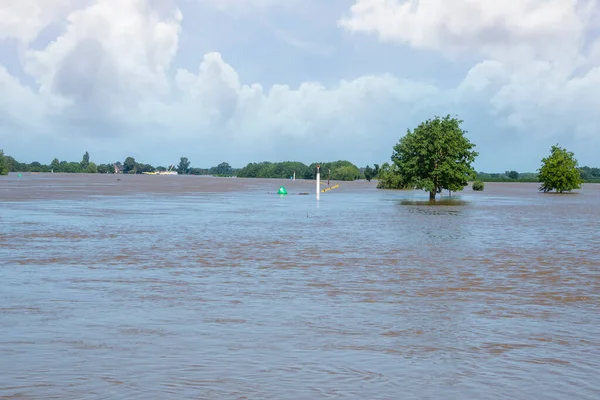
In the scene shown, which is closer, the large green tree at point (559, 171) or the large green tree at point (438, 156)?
the large green tree at point (438, 156)

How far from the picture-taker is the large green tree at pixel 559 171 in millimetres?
96062

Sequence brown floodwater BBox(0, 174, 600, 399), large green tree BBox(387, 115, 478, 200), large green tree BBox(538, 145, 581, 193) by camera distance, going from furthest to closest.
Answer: large green tree BBox(538, 145, 581, 193) → large green tree BBox(387, 115, 478, 200) → brown floodwater BBox(0, 174, 600, 399)

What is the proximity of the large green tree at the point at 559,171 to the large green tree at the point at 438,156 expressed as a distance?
3886 cm

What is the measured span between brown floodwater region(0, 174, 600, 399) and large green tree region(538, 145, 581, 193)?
74.1 meters

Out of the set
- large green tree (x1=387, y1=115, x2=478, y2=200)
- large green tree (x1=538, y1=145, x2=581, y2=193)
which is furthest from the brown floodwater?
large green tree (x1=538, y1=145, x2=581, y2=193)

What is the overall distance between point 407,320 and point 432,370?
10.5 feet

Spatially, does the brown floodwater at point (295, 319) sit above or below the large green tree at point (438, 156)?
below

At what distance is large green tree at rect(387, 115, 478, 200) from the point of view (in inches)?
2365

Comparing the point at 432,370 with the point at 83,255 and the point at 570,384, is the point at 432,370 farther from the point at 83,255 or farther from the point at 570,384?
the point at 83,255

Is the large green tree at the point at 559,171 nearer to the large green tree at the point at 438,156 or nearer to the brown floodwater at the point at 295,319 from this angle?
the large green tree at the point at 438,156

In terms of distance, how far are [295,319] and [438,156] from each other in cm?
4969

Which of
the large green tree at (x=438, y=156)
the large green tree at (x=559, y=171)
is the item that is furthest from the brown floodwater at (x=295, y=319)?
the large green tree at (x=559, y=171)

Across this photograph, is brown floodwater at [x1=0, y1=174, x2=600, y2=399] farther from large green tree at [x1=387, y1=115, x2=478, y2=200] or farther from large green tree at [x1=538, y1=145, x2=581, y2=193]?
large green tree at [x1=538, y1=145, x2=581, y2=193]

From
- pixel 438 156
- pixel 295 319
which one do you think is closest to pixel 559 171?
pixel 438 156
